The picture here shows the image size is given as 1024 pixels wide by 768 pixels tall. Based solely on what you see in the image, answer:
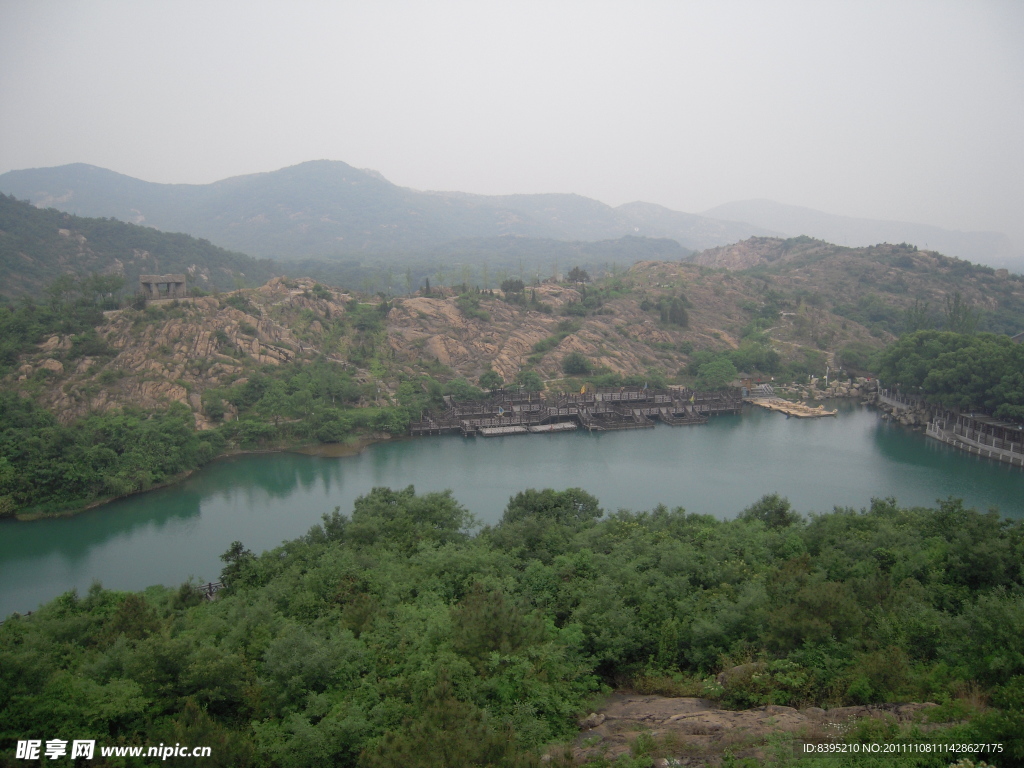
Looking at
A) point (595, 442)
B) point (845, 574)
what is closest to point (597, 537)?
point (845, 574)

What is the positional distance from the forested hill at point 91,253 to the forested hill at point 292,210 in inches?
1882

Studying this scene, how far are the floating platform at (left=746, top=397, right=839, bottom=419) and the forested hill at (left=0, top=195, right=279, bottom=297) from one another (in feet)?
131

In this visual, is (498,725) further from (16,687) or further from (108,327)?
(108,327)

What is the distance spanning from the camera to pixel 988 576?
9445mm

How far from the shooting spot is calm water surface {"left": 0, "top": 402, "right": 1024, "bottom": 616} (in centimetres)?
1856

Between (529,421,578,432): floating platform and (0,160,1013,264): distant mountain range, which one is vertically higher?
(0,160,1013,264): distant mountain range

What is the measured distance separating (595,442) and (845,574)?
64.6 ft

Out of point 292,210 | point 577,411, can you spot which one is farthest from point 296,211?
point 577,411

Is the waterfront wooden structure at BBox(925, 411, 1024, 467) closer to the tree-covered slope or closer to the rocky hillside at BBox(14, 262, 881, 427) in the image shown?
the rocky hillside at BBox(14, 262, 881, 427)

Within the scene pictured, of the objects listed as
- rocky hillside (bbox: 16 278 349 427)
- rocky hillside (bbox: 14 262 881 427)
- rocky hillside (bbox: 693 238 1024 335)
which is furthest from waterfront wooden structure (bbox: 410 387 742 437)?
rocky hillside (bbox: 693 238 1024 335)

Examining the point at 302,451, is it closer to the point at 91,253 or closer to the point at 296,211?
the point at 91,253

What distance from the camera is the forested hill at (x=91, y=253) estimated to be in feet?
168

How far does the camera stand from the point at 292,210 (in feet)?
483
